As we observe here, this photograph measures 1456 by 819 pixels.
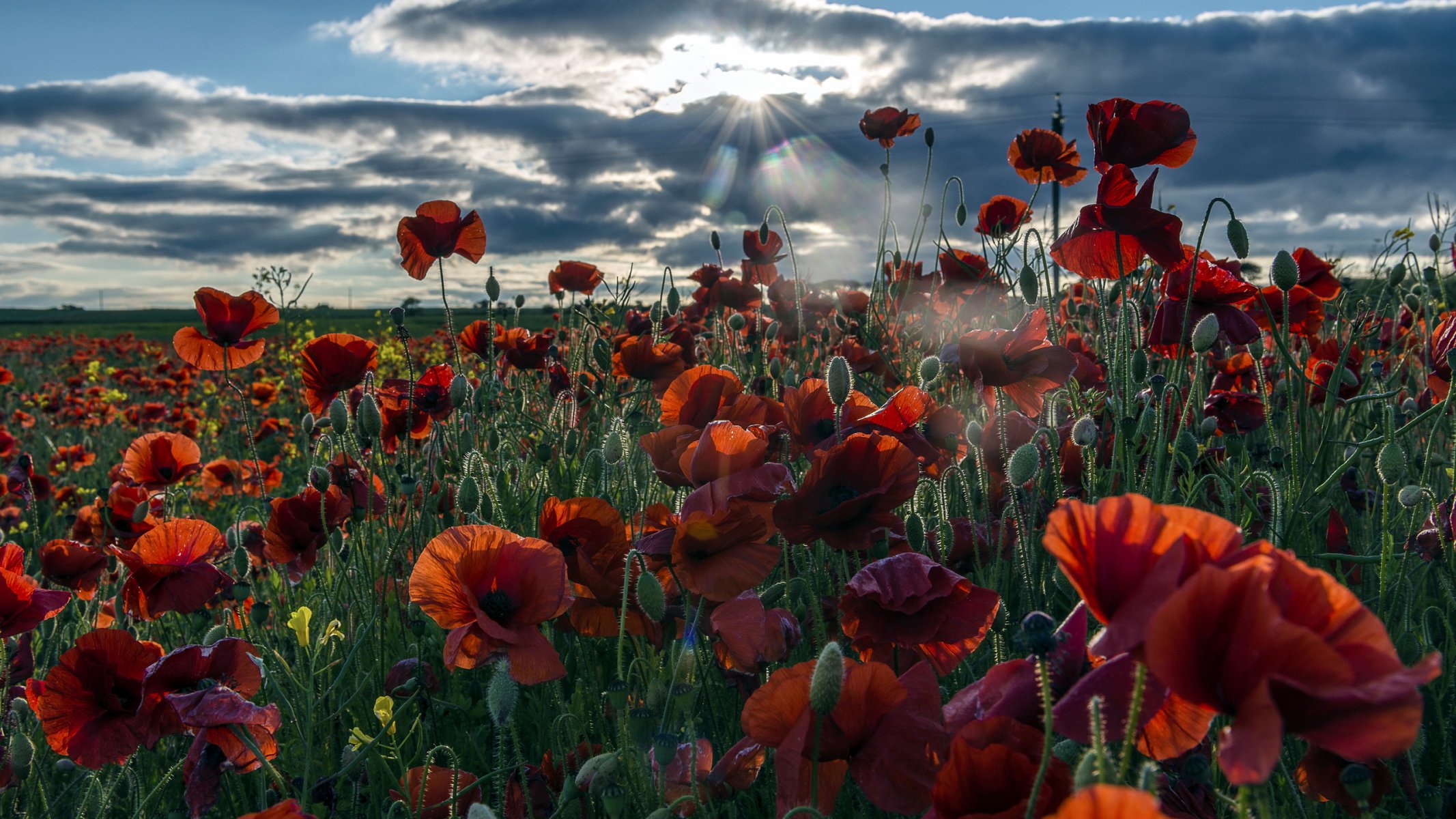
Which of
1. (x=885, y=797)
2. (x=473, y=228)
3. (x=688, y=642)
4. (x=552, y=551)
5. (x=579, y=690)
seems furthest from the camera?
(x=473, y=228)

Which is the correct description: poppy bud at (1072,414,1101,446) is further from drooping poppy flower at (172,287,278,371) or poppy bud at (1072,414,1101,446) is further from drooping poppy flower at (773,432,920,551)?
drooping poppy flower at (172,287,278,371)

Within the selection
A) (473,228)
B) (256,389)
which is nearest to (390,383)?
(473,228)

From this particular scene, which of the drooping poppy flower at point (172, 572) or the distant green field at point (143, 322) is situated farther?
Result: the distant green field at point (143, 322)

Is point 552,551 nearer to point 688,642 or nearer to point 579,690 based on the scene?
point 688,642

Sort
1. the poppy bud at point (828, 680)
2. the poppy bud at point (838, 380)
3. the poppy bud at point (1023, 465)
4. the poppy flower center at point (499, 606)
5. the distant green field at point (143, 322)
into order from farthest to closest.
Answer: the distant green field at point (143, 322), the poppy bud at point (838, 380), the poppy bud at point (1023, 465), the poppy flower center at point (499, 606), the poppy bud at point (828, 680)

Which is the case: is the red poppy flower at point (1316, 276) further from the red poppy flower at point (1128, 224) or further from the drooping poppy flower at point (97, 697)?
the drooping poppy flower at point (97, 697)

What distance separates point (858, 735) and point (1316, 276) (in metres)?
2.09

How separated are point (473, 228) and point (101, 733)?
60.9 inches

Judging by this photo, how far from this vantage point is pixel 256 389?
6.32m

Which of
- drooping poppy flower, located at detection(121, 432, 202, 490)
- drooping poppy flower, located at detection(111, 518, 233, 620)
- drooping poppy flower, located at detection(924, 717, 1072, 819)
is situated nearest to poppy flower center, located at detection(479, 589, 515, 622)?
drooping poppy flower, located at detection(924, 717, 1072, 819)

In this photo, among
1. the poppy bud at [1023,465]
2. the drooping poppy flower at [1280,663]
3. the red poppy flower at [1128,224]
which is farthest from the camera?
the red poppy flower at [1128,224]

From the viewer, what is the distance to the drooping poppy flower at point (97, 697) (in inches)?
58.4

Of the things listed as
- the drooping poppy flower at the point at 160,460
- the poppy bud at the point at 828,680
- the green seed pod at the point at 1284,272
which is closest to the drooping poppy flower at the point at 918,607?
the poppy bud at the point at 828,680

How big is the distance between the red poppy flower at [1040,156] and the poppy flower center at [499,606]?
2.53m
